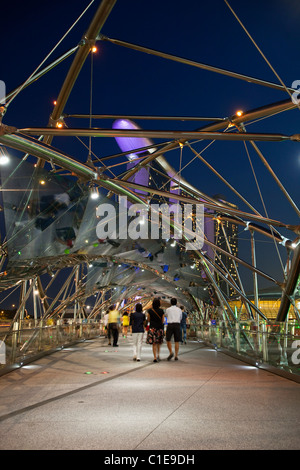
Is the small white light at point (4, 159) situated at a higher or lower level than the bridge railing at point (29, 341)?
higher

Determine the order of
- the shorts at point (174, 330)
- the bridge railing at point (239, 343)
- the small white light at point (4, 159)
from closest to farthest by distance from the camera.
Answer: the bridge railing at point (239, 343)
the small white light at point (4, 159)
the shorts at point (174, 330)

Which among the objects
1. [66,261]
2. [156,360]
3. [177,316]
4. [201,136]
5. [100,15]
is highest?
[100,15]

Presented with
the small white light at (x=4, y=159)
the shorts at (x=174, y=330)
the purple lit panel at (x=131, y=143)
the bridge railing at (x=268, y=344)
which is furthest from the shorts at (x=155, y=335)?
the purple lit panel at (x=131, y=143)

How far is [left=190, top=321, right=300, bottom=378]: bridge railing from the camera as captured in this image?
9.64m

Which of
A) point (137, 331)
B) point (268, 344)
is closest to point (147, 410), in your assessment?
point (268, 344)

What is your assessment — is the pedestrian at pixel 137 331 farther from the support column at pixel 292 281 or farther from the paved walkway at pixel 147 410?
the support column at pixel 292 281

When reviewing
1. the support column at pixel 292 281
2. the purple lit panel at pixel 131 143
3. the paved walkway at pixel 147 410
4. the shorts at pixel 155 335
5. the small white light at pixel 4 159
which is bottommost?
the paved walkway at pixel 147 410

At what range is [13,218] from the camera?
14.6 m

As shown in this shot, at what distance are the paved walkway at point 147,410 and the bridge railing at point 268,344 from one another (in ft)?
1.55

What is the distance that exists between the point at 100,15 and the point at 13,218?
695 cm

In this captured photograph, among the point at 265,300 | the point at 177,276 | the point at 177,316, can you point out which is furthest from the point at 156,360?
the point at 265,300

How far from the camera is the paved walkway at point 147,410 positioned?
14.8 feet

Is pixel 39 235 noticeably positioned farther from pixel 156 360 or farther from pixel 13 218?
pixel 156 360
